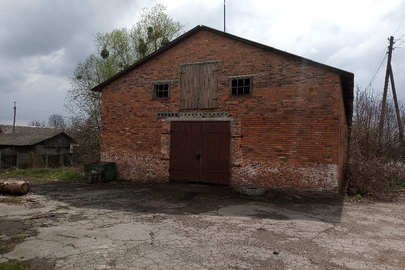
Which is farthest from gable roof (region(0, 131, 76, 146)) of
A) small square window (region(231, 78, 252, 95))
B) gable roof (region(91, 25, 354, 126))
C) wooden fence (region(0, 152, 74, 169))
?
small square window (region(231, 78, 252, 95))

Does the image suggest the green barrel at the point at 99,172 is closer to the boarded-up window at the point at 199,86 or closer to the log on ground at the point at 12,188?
the log on ground at the point at 12,188

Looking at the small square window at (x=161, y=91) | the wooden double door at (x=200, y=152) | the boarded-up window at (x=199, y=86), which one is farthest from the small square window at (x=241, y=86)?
the small square window at (x=161, y=91)

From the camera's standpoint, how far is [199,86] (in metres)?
11.0

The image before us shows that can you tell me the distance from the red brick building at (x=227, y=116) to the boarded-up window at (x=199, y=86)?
4cm

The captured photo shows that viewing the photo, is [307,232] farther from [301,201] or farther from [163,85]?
[163,85]

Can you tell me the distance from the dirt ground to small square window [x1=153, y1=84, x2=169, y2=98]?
4.50 meters

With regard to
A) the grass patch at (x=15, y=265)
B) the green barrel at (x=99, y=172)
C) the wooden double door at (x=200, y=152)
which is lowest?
the grass patch at (x=15, y=265)

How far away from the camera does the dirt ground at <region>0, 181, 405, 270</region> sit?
4242mm

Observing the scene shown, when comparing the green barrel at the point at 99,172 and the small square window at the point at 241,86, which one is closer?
the small square window at the point at 241,86

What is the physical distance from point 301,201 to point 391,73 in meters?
14.6

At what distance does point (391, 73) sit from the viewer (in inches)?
706

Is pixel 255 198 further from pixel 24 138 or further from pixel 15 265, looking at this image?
pixel 24 138

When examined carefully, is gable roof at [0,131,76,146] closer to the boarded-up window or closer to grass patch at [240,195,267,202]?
the boarded-up window

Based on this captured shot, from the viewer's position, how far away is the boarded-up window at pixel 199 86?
10766 millimetres
